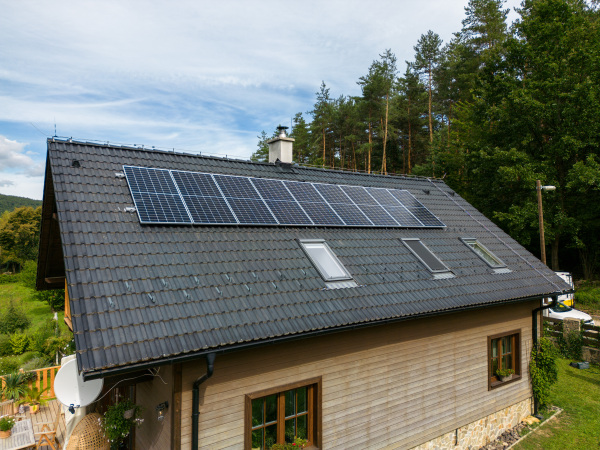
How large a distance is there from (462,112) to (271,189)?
25700 mm

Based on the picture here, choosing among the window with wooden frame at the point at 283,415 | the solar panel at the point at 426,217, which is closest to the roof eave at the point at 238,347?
the window with wooden frame at the point at 283,415

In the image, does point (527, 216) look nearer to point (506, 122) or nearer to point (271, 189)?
point (506, 122)

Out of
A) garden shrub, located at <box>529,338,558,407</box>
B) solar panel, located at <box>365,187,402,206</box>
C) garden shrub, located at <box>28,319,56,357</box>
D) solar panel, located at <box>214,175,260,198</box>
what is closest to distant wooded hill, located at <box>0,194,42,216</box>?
garden shrub, located at <box>28,319,56,357</box>

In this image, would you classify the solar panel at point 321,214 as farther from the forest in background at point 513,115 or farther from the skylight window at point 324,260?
the forest in background at point 513,115

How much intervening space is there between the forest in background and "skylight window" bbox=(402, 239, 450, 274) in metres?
11.3

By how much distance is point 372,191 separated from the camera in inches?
447

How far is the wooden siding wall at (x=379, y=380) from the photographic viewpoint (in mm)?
5645

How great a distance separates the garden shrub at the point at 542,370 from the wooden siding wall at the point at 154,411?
382 inches

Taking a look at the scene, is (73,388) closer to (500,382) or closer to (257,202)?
(257,202)

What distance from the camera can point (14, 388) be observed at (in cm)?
1041

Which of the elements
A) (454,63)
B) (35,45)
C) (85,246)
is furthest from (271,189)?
(454,63)

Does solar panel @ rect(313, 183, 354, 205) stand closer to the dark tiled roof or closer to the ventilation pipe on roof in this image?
the dark tiled roof

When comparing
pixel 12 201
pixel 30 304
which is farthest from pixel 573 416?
pixel 12 201

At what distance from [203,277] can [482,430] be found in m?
7.81
